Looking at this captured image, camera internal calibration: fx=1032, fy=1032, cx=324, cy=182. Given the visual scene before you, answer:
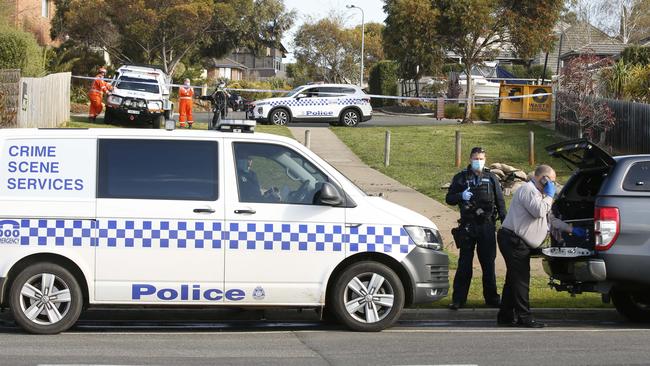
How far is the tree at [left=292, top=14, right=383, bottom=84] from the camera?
70438mm

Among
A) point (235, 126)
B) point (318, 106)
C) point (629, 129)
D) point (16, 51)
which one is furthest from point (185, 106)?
point (235, 126)

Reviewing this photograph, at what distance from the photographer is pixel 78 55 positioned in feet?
159

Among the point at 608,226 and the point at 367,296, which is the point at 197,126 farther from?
the point at 608,226

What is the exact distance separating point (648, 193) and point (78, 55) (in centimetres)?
4177

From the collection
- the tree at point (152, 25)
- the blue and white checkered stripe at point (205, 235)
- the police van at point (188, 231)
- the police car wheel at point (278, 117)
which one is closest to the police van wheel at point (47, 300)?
the police van at point (188, 231)

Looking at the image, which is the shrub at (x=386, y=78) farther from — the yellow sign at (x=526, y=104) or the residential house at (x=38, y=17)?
the yellow sign at (x=526, y=104)

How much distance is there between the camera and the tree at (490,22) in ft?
122

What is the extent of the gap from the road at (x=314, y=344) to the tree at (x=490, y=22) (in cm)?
2767

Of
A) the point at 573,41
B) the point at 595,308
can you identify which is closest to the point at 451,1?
the point at 595,308

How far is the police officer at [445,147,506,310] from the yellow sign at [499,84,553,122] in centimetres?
2533

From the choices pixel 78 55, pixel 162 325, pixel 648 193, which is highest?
pixel 78 55

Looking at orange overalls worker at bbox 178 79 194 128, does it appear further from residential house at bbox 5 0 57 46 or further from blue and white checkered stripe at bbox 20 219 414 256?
blue and white checkered stripe at bbox 20 219 414 256

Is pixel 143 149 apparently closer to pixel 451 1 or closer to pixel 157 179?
pixel 157 179

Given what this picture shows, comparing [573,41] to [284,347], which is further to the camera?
[573,41]
